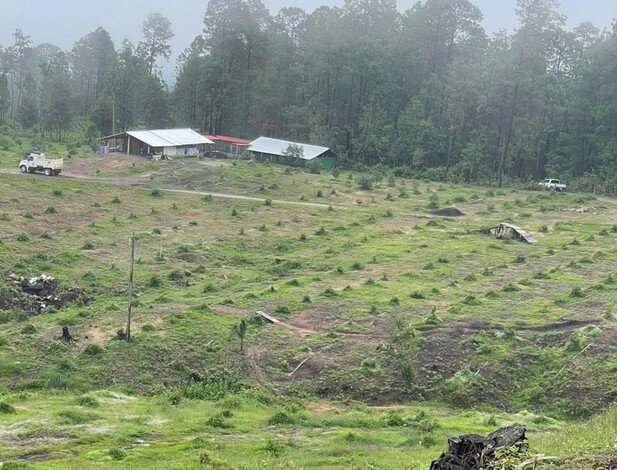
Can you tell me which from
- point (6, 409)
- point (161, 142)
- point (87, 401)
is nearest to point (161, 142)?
point (161, 142)

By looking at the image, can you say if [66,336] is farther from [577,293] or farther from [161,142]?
[161,142]

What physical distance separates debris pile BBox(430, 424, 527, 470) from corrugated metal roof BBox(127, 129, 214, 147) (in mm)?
69641

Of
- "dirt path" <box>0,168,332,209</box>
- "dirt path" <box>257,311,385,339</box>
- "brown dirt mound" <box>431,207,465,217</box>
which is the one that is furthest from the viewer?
"dirt path" <box>0,168,332,209</box>

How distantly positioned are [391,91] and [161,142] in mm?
33407

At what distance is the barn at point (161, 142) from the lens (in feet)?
263

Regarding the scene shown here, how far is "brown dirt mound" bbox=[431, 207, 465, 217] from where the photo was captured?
2388 inches

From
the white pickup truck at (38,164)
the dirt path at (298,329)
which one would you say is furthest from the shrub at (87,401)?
the white pickup truck at (38,164)

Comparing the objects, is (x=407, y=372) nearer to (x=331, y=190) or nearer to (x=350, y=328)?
(x=350, y=328)

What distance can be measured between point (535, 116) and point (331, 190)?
1243 inches

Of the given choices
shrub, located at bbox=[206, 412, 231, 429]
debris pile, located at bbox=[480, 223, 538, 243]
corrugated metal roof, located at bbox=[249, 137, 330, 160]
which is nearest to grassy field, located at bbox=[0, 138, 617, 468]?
shrub, located at bbox=[206, 412, 231, 429]

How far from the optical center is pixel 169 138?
82.9 metres

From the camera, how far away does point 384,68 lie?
3883 inches

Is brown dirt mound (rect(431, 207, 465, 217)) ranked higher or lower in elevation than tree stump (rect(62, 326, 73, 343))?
higher

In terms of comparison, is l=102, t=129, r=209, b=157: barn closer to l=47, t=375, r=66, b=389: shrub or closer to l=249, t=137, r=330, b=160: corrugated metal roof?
l=249, t=137, r=330, b=160: corrugated metal roof
